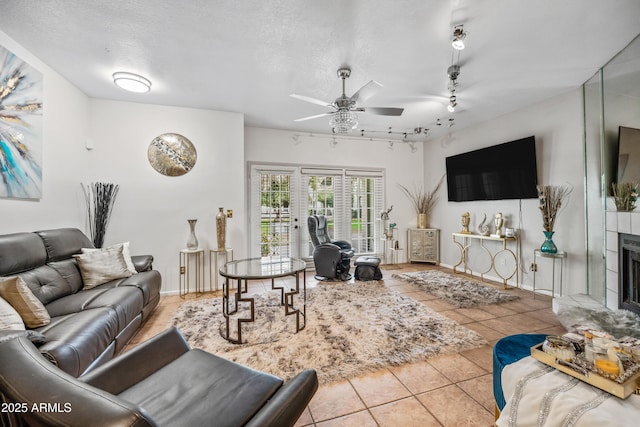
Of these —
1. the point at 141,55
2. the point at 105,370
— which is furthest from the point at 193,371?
the point at 141,55

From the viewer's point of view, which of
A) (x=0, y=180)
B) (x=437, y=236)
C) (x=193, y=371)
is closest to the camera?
(x=193, y=371)

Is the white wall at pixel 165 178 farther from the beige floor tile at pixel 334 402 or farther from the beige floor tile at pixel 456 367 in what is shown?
the beige floor tile at pixel 456 367

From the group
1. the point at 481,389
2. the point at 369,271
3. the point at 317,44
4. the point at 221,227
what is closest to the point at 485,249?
the point at 369,271

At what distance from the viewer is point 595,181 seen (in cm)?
307

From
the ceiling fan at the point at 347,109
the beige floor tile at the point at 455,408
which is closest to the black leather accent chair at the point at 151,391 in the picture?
the beige floor tile at the point at 455,408

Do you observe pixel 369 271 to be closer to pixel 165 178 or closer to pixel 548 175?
pixel 548 175

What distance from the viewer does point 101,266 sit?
264cm

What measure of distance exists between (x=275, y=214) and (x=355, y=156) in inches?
84.5

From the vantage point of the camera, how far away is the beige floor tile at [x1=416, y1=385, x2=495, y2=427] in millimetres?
1533

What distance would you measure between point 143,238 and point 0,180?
1.68 meters

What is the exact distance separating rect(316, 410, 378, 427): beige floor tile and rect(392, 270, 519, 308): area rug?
7.41 feet

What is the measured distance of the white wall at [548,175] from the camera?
3.43 metres

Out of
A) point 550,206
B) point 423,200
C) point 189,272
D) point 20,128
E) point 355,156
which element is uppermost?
point 355,156

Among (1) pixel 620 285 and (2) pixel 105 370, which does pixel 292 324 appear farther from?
(1) pixel 620 285
